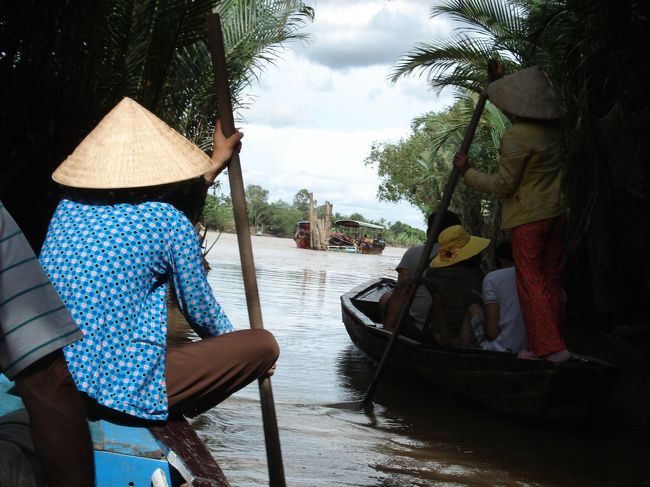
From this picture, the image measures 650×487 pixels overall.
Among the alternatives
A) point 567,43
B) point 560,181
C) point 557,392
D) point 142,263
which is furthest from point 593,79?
point 142,263

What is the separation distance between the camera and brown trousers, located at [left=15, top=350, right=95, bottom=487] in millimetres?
1577

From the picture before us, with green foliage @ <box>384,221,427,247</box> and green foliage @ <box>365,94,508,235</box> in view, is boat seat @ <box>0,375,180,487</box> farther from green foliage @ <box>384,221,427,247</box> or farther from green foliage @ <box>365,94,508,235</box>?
green foliage @ <box>384,221,427,247</box>

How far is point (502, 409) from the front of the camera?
17.4 feet

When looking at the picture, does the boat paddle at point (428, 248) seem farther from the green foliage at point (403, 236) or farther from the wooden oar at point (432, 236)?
the green foliage at point (403, 236)

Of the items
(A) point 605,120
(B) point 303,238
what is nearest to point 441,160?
(B) point 303,238

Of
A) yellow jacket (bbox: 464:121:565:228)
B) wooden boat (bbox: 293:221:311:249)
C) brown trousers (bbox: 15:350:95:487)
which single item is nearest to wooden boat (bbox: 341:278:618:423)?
yellow jacket (bbox: 464:121:565:228)

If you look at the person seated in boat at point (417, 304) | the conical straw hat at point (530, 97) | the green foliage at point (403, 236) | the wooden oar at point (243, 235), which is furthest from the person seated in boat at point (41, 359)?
the green foliage at point (403, 236)

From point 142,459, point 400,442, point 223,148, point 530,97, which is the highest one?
point 530,97

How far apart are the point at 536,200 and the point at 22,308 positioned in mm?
3925

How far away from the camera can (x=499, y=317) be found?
536 centimetres

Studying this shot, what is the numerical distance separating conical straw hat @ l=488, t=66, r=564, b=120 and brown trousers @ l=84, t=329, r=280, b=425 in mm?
2811

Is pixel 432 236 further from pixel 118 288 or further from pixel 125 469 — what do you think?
pixel 125 469

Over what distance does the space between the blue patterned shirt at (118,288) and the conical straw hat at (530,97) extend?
9.96 feet

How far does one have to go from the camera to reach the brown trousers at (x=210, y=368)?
8.13ft
